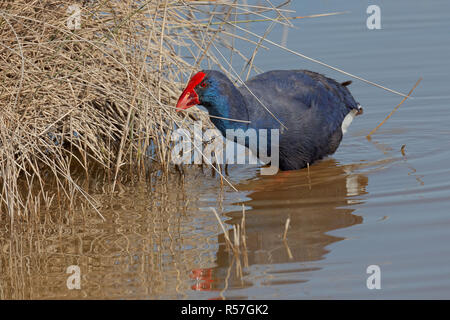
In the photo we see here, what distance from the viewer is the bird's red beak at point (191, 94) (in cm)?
492

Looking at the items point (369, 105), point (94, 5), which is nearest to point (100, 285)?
point (94, 5)

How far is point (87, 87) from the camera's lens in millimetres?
5254

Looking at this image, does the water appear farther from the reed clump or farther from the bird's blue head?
the bird's blue head

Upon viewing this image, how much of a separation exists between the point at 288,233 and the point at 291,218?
282 millimetres

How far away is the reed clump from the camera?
4844 millimetres

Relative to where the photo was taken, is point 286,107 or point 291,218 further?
point 286,107

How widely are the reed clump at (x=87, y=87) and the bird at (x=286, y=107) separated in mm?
264
